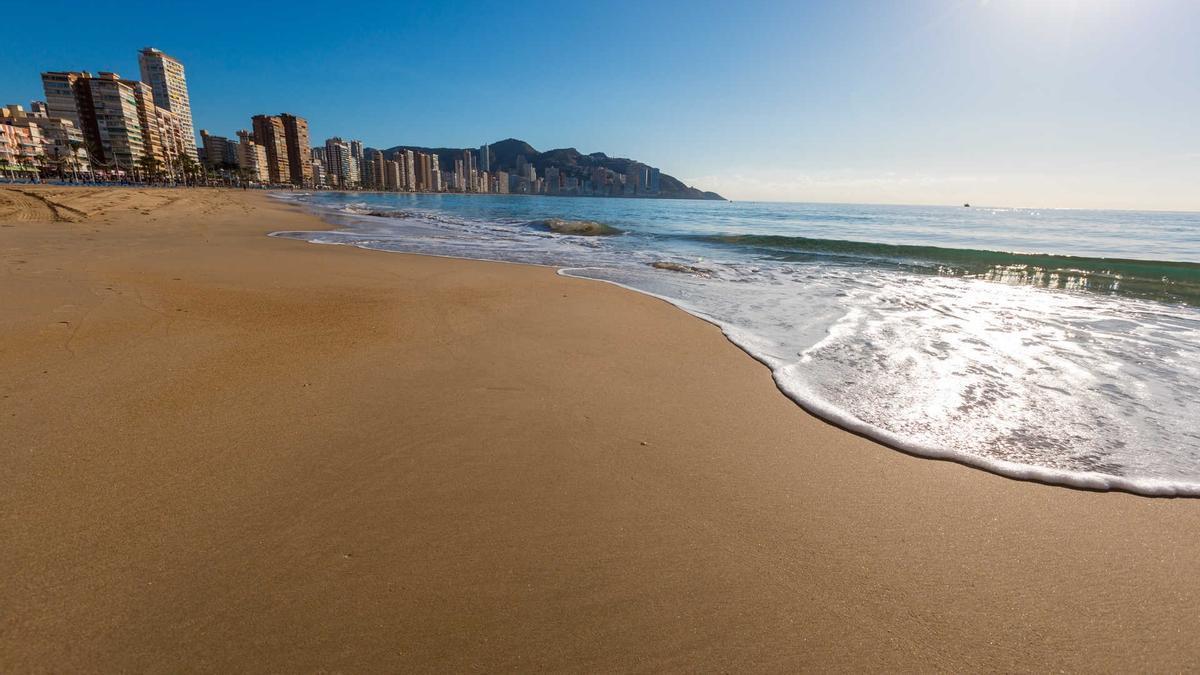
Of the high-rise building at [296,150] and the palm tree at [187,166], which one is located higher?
the high-rise building at [296,150]

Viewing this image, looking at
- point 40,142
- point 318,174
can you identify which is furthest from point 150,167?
point 318,174

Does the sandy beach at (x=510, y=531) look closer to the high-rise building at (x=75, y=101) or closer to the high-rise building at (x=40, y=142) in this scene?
the high-rise building at (x=40, y=142)

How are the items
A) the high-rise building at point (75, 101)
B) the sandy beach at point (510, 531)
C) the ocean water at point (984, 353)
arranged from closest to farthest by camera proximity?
the sandy beach at point (510, 531) → the ocean water at point (984, 353) → the high-rise building at point (75, 101)

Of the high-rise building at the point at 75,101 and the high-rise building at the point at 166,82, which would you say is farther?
the high-rise building at the point at 166,82

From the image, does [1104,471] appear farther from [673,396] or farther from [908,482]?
[673,396]

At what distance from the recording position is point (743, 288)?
8992 millimetres

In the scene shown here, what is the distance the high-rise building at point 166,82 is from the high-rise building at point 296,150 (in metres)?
27.9


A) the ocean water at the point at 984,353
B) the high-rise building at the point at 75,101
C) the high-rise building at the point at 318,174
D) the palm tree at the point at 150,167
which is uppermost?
the high-rise building at the point at 75,101

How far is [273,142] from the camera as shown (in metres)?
161

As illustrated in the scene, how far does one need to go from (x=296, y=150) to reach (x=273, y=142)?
9827 mm

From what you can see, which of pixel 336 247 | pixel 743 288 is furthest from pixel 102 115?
pixel 743 288

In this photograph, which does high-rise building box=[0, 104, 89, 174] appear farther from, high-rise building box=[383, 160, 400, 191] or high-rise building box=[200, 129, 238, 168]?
high-rise building box=[383, 160, 400, 191]

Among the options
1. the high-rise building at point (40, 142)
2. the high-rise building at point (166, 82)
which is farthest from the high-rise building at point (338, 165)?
the high-rise building at point (40, 142)

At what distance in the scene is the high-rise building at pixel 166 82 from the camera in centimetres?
13938
